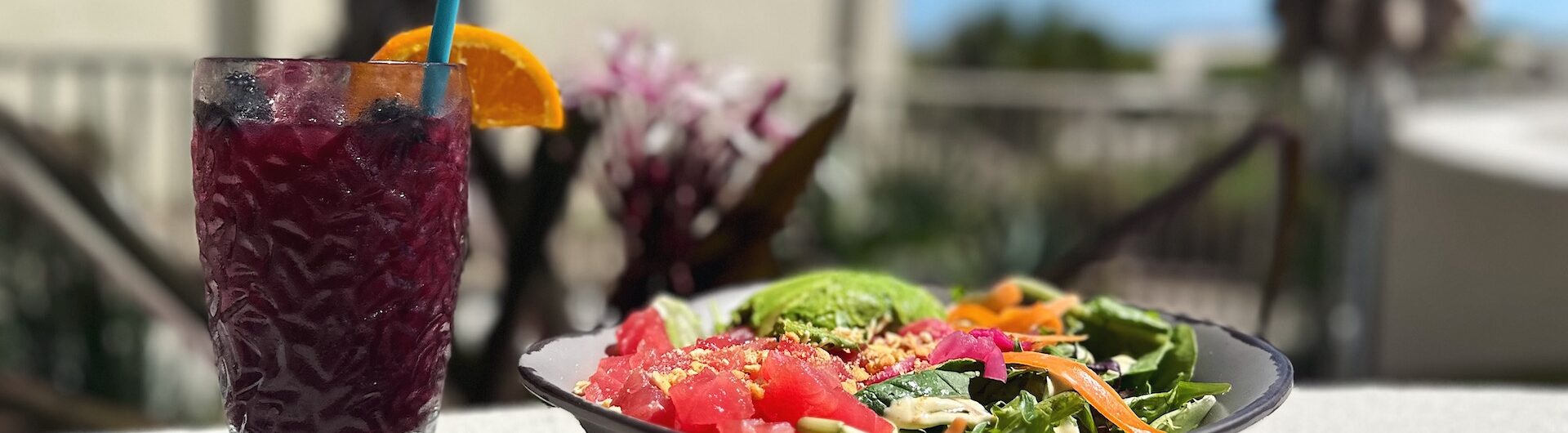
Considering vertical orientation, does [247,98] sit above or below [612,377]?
above

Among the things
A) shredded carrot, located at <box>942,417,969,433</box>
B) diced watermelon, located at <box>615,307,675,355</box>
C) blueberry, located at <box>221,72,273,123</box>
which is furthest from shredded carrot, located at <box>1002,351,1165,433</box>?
blueberry, located at <box>221,72,273,123</box>

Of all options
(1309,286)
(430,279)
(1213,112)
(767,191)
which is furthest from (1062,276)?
(1213,112)

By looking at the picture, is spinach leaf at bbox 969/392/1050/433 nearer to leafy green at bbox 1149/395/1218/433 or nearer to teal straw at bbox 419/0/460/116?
leafy green at bbox 1149/395/1218/433

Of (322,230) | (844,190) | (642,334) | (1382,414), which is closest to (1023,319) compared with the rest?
(642,334)

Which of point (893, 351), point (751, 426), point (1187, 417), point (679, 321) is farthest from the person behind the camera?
point (679, 321)

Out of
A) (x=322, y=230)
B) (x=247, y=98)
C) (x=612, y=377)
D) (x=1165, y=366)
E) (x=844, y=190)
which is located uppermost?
(x=247, y=98)

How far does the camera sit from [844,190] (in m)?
3.38

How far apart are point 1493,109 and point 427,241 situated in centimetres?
1104

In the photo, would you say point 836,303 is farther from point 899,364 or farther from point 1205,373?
point 1205,373

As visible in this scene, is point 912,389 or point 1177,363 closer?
point 912,389

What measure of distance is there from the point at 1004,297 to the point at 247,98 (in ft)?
2.46

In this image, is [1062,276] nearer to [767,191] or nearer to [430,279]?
[767,191]

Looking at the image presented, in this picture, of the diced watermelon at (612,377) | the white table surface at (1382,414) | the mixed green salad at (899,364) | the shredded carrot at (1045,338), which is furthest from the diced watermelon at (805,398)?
the white table surface at (1382,414)

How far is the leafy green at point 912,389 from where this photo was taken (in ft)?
2.93
